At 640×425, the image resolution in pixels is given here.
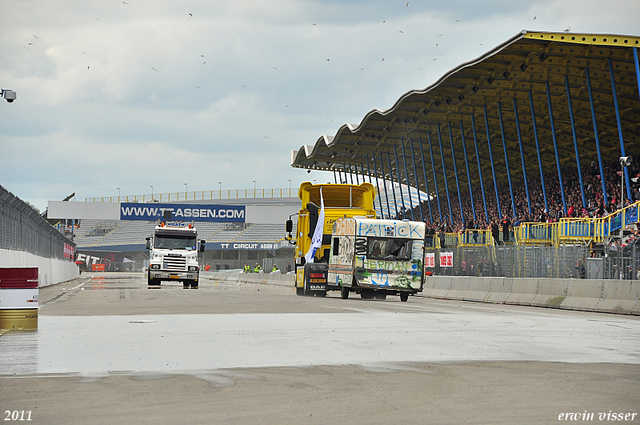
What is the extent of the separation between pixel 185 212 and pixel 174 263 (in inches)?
1472

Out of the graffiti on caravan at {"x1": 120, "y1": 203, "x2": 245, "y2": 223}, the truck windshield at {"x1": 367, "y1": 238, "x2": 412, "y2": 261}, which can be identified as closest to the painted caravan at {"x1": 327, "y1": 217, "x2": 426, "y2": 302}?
the truck windshield at {"x1": 367, "y1": 238, "x2": 412, "y2": 261}

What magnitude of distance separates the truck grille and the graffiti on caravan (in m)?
35.1

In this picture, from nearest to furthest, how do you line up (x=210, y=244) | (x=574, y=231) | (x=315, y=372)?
1. (x=315, y=372)
2. (x=574, y=231)
3. (x=210, y=244)

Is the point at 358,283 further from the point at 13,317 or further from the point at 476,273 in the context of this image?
the point at 13,317

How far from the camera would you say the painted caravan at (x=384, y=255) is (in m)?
25.6

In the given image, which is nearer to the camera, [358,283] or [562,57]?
[358,283]

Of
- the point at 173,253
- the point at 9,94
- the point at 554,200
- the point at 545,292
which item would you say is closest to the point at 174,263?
the point at 173,253

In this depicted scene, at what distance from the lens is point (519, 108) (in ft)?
164

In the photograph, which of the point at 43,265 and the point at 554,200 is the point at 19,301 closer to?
the point at 43,265

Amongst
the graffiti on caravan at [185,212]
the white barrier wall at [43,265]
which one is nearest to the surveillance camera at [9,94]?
the white barrier wall at [43,265]

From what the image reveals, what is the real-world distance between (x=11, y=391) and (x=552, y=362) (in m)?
5.95

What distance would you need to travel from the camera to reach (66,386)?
24.8 ft

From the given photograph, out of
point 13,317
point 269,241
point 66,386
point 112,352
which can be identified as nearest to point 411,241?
point 13,317

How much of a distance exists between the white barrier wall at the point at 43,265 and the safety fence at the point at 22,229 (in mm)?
261
